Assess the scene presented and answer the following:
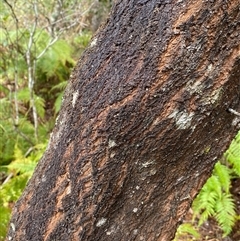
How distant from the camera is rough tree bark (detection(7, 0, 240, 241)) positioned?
139 centimetres

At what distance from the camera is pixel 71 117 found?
160 cm

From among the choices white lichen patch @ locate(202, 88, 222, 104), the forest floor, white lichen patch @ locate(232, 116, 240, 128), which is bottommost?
the forest floor

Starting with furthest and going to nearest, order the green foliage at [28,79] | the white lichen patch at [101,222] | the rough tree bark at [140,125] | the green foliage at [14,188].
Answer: the green foliage at [28,79] → the green foliage at [14,188] → the white lichen patch at [101,222] → the rough tree bark at [140,125]

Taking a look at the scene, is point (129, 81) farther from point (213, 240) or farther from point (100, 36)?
point (213, 240)

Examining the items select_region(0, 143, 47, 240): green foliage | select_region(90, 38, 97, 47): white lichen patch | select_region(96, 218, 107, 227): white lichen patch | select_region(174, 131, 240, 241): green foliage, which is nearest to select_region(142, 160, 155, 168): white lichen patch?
select_region(96, 218, 107, 227): white lichen patch

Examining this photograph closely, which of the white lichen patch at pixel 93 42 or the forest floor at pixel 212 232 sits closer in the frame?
the white lichen patch at pixel 93 42

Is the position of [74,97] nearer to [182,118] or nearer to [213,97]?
[182,118]

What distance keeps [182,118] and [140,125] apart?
16 centimetres

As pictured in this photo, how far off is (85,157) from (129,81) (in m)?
0.34

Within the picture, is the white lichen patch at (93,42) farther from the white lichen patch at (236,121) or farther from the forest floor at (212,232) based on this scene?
the forest floor at (212,232)

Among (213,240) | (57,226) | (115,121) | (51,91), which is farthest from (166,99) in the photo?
(51,91)

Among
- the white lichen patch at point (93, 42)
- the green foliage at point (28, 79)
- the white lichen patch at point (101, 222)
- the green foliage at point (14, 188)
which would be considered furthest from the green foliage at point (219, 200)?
the white lichen patch at point (93, 42)

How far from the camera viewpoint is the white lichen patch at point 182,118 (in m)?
1.46

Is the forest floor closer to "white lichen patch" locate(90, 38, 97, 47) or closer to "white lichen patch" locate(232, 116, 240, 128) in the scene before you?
"white lichen patch" locate(232, 116, 240, 128)
